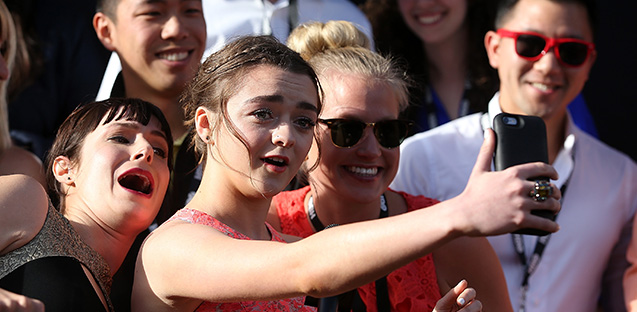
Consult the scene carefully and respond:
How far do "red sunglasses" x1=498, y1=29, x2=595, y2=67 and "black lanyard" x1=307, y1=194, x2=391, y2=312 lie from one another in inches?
44.5

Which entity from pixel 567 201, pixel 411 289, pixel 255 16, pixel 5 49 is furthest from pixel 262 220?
pixel 255 16

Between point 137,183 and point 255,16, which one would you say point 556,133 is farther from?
point 137,183

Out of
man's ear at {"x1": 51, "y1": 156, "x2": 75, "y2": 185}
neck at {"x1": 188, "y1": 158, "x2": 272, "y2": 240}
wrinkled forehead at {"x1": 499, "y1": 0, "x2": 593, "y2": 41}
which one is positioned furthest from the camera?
wrinkled forehead at {"x1": 499, "y1": 0, "x2": 593, "y2": 41}

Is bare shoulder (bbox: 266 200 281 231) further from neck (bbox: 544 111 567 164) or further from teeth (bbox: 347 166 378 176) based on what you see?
neck (bbox: 544 111 567 164)

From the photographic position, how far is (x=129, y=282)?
7.20 feet

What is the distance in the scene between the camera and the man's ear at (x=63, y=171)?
2.17m

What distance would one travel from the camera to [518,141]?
4.59 ft

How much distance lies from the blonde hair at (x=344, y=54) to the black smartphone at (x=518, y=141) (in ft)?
3.14

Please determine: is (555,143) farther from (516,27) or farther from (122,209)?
(122,209)

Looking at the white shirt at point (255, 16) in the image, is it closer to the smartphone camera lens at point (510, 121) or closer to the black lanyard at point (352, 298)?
the black lanyard at point (352, 298)

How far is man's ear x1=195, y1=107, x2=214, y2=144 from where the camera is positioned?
1.90m

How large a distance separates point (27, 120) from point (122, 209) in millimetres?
1740

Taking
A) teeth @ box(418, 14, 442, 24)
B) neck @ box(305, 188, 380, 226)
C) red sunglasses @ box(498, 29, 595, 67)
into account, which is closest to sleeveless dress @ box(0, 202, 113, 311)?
neck @ box(305, 188, 380, 226)

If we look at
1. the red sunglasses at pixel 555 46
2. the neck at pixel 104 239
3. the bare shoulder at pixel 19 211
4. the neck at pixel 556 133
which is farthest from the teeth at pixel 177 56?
the neck at pixel 556 133
